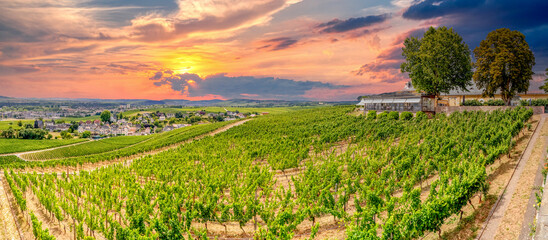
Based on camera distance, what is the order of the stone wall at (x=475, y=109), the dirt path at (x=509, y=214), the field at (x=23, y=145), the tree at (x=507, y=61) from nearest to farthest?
the dirt path at (x=509, y=214), the stone wall at (x=475, y=109), the tree at (x=507, y=61), the field at (x=23, y=145)

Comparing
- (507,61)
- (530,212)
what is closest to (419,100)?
(507,61)

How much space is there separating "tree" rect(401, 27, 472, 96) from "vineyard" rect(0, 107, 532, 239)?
8.64m

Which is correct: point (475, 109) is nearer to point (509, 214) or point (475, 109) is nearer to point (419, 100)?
point (419, 100)

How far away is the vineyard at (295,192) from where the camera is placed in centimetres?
1421

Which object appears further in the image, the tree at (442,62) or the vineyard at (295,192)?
the tree at (442,62)

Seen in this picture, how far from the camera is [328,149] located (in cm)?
3438

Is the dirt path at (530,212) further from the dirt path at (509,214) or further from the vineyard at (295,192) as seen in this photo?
the vineyard at (295,192)

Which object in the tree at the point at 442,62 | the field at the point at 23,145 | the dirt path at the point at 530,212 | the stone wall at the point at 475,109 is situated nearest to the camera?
the dirt path at the point at 530,212

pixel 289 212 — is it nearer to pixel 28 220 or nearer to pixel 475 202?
pixel 475 202

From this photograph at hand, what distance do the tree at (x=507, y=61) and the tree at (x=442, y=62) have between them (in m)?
3.75

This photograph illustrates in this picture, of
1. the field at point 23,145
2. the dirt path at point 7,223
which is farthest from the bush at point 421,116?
the field at point 23,145

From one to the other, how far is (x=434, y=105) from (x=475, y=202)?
35.3m

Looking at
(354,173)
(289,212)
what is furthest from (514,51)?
(289,212)

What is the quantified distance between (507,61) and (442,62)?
8056mm
